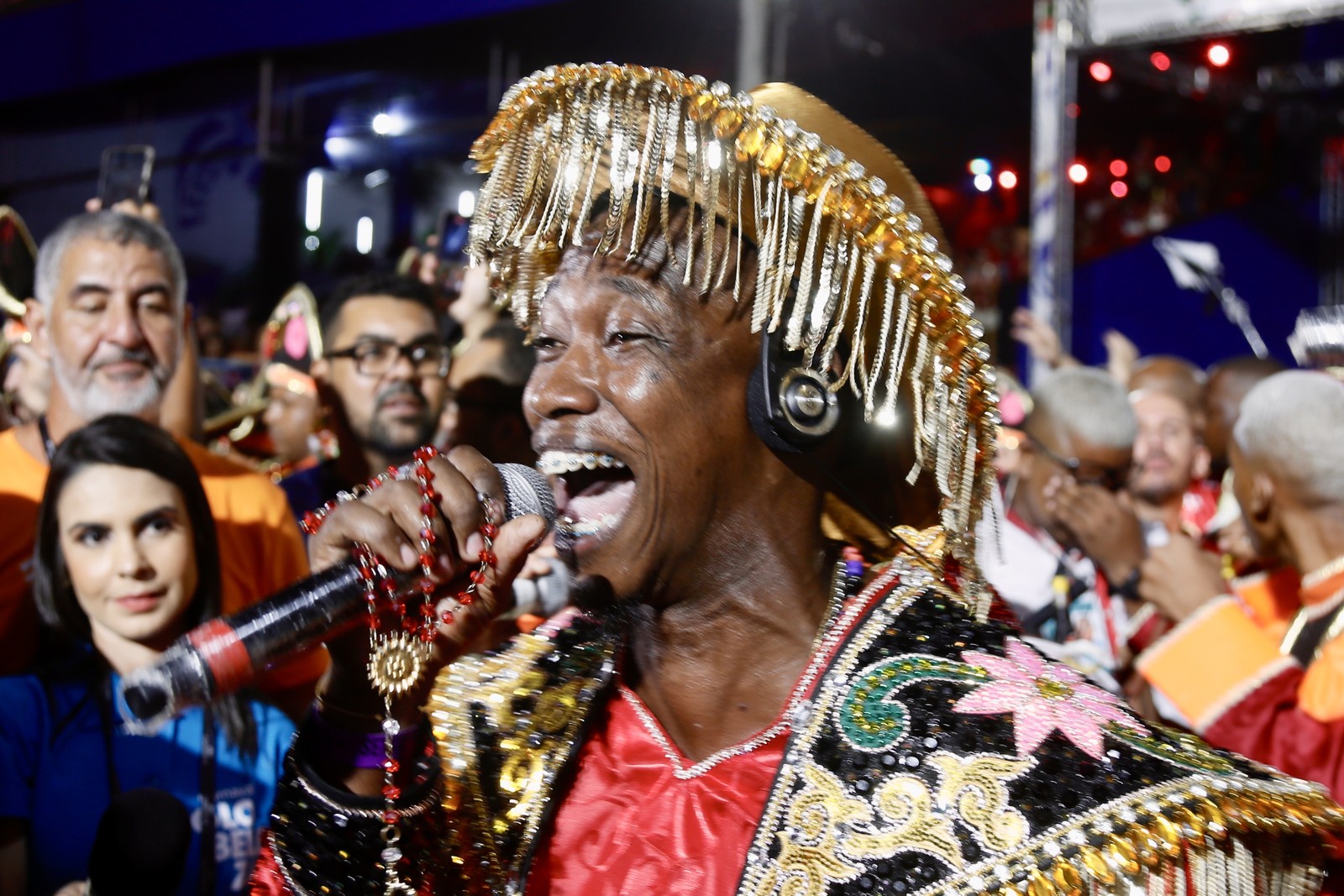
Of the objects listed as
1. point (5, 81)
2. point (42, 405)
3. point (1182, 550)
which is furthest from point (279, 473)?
point (5, 81)

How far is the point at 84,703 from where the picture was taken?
263 centimetres

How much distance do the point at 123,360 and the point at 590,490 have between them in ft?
7.11

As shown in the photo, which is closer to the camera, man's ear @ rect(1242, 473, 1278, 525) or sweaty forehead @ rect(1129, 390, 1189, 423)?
man's ear @ rect(1242, 473, 1278, 525)

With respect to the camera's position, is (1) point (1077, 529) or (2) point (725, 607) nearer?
(2) point (725, 607)

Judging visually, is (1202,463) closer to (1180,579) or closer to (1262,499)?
(1262,499)

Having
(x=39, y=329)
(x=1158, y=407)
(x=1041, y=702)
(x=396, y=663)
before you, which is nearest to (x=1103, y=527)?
(x=1158, y=407)

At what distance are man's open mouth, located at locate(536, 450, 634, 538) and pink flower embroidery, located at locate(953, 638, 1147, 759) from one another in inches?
20.0

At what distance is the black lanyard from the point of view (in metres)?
2.54

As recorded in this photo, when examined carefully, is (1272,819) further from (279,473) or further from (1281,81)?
(1281,81)

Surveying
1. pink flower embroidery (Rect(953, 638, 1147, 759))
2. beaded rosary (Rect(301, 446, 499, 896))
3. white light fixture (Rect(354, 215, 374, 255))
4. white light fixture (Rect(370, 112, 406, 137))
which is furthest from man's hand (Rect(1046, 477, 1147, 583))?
white light fixture (Rect(354, 215, 374, 255))

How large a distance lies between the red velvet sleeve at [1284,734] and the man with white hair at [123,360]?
2377mm

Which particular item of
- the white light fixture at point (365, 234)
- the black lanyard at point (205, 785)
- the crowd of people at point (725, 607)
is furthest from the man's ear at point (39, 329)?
the white light fixture at point (365, 234)

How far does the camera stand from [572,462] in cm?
159

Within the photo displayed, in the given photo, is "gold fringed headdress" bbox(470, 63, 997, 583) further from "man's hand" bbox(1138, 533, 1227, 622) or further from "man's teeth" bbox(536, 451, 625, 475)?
"man's hand" bbox(1138, 533, 1227, 622)
